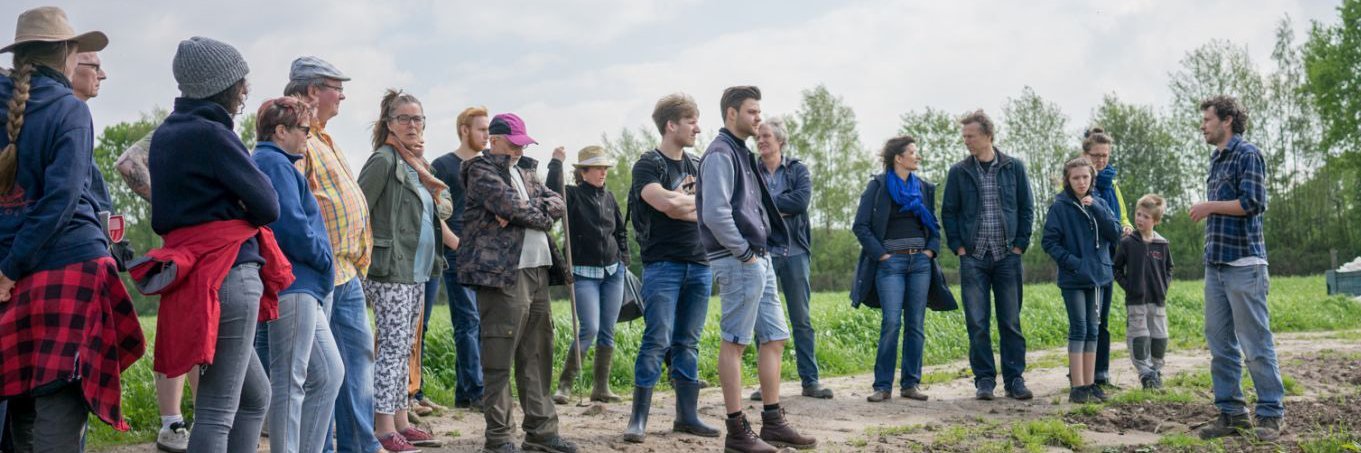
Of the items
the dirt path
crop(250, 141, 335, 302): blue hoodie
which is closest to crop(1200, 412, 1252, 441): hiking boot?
the dirt path

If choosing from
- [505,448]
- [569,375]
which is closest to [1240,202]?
[505,448]

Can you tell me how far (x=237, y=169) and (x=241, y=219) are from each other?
0.20m

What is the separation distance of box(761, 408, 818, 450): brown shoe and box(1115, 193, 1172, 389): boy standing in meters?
4.04

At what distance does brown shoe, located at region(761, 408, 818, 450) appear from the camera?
6488 millimetres

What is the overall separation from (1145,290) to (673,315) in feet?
14.7

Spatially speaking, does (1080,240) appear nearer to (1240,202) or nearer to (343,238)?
(1240,202)

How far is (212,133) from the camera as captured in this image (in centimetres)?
405

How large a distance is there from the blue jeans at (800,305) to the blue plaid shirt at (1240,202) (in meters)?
3.07

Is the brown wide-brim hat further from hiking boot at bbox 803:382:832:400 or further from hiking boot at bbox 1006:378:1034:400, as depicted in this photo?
hiking boot at bbox 1006:378:1034:400

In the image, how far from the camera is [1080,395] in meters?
8.59

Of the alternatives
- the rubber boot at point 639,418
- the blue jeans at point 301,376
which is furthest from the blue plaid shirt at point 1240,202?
the blue jeans at point 301,376

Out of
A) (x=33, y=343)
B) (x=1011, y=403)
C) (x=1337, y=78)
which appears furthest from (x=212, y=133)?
(x=1337, y=78)

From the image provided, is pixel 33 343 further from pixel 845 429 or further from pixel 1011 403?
pixel 1011 403

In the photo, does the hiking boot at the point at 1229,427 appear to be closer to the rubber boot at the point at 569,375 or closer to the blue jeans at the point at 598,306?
the blue jeans at the point at 598,306
